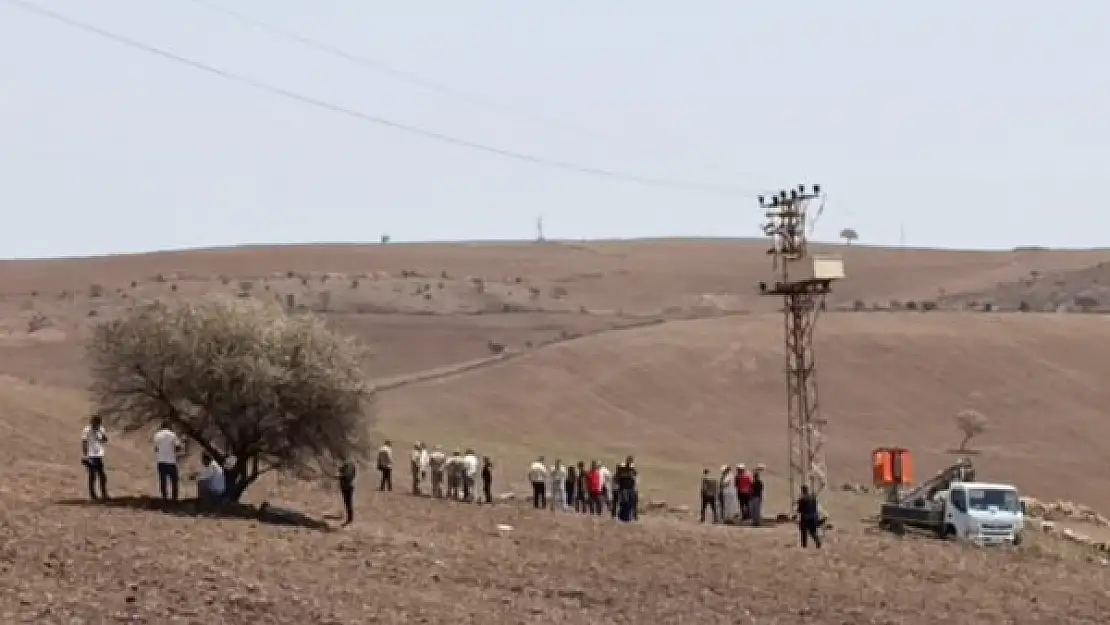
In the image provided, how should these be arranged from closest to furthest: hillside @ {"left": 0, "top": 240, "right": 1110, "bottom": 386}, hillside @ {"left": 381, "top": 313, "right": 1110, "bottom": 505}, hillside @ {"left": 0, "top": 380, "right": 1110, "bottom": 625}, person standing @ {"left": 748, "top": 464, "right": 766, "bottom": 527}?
hillside @ {"left": 0, "top": 380, "right": 1110, "bottom": 625} → person standing @ {"left": 748, "top": 464, "right": 766, "bottom": 527} → hillside @ {"left": 381, "top": 313, "right": 1110, "bottom": 505} → hillside @ {"left": 0, "top": 240, "right": 1110, "bottom": 386}

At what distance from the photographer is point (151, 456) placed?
137 feet

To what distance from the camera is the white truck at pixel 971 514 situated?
43.0 m

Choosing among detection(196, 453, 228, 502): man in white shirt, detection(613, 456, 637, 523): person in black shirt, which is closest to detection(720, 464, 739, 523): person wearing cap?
detection(613, 456, 637, 523): person in black shirt

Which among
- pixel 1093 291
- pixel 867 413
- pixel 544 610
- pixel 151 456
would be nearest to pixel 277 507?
pixel 151 456

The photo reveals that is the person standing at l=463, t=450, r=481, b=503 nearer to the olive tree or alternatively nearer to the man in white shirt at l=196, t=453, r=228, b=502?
the olive tree

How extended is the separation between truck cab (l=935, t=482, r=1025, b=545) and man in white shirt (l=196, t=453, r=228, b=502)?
1860cm

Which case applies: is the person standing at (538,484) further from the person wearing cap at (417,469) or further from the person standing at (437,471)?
the person wearing cap at (417,469)

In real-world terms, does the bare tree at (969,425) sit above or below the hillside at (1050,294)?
below

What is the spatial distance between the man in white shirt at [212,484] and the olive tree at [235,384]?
0.89 ft

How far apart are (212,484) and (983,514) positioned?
19192 mm

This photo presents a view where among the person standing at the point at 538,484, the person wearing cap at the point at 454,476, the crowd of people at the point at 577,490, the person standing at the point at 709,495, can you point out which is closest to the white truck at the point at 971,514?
the person standing at the point at 709,495

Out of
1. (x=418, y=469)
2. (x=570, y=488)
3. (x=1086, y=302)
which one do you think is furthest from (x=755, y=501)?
(x=1086, y=302)

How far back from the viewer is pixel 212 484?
31.7 metres

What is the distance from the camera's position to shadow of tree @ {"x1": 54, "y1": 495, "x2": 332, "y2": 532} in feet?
97.6
